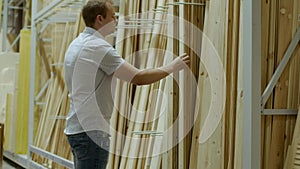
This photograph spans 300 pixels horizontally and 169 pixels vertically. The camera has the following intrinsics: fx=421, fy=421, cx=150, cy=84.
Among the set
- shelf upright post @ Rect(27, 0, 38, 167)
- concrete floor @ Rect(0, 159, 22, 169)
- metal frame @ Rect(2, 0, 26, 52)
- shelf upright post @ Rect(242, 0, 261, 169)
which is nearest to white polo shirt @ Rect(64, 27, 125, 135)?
shelf upright post @ Rect(242, 0, 261, 169)

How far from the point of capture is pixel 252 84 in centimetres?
212

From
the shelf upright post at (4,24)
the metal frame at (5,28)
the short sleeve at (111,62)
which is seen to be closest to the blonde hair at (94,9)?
the short sleeve at (111,62)

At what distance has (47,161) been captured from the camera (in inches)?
Result: 218

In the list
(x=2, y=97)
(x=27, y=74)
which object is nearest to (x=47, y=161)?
(x=27, y=74)

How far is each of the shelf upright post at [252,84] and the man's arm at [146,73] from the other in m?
0.49

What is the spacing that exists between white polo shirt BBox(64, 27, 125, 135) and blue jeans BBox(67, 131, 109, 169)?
0.13 feet

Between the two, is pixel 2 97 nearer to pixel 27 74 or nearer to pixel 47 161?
pixel 27 74

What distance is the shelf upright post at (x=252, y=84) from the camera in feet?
6.90

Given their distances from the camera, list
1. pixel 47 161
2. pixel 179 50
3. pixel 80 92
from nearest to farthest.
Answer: pixel 80 92 → pixel 179 50 → pixel 47 161

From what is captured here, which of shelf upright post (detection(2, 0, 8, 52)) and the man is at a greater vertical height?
shelf upright post (detection(2, 0, 8, 52))

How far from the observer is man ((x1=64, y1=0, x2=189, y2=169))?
2.49m

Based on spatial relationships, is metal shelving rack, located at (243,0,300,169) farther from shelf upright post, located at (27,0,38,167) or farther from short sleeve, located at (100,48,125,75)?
shelf upright post, located at (27,0,38,167)

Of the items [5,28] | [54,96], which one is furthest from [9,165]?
[5,28]

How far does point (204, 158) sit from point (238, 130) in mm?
331
